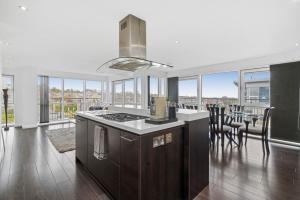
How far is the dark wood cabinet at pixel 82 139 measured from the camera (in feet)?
8.38

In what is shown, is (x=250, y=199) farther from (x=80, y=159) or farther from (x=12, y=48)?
(x=12, y=48)

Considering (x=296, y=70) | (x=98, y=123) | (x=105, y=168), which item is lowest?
(x=105, y=168)

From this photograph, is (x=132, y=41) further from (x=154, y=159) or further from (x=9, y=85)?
(x=9, y=85)

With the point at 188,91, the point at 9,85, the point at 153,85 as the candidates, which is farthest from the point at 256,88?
the point at 9,85

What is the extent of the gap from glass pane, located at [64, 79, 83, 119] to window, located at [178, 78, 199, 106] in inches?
197

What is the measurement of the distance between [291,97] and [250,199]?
3.51 metres

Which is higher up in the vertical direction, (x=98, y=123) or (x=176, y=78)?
(x=176, y=78)

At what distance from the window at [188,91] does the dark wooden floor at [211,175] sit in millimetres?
3223

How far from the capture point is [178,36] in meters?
3.06

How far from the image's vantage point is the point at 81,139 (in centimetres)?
272

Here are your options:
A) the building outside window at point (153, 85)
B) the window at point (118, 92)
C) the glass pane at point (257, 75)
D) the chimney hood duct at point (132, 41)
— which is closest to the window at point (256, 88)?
the glass pane at point (257, 75)

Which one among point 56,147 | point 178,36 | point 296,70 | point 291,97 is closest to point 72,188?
point 56,147

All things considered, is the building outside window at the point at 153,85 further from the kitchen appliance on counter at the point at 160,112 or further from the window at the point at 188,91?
the kitchen appliance on counter at the point at 160,112

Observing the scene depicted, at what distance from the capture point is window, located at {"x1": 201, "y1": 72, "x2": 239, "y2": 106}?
5.46 m
